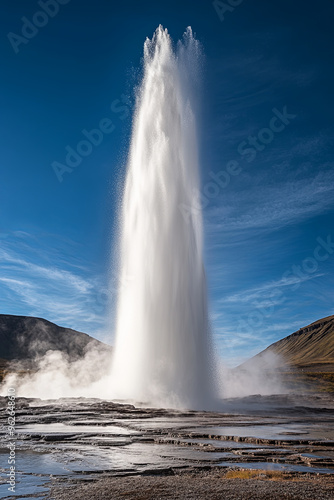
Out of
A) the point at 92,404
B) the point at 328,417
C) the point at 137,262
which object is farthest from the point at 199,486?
the point at 137,262

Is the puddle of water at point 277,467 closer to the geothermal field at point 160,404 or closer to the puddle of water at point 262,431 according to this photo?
the geothermal field at point 160,404

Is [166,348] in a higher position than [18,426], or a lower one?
higher

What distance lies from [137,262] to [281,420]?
742 inches

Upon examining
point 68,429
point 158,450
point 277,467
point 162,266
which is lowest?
point 277,467

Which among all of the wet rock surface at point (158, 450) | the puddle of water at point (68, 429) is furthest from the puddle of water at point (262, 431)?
the puddle of water at point (68, 429)

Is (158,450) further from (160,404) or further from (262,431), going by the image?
(160,404)

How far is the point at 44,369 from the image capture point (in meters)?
57.3

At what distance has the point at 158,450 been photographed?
1555cm

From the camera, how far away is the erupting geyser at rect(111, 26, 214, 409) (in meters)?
33.8

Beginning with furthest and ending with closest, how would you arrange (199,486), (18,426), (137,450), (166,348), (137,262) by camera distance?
(137,262)
(166,348)
(18,426)
(137,450)
(199,486)

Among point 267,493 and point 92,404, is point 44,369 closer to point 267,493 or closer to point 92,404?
point 92,404

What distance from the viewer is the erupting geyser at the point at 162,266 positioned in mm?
33750

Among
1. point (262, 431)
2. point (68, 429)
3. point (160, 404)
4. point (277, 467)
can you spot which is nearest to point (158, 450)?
point (277, 467)

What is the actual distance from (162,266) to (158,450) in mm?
22112
